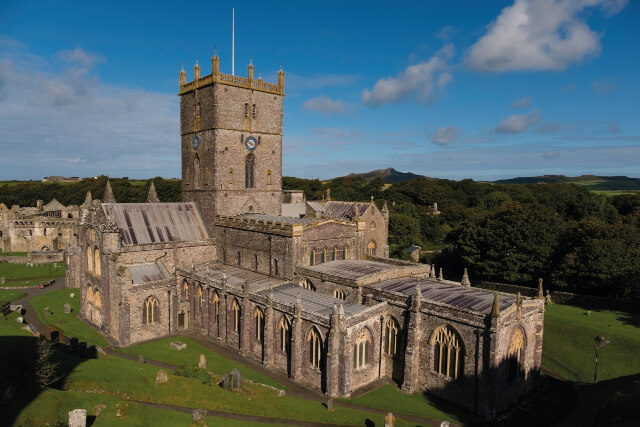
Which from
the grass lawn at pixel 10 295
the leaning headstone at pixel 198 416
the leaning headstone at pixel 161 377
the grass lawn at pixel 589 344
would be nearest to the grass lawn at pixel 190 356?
the leaning headstone at pixel 161 377

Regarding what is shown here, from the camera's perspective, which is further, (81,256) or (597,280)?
(597,280)

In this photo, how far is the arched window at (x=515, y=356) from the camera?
26.5 meters

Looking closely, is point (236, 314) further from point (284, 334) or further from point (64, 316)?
point (64, 316)

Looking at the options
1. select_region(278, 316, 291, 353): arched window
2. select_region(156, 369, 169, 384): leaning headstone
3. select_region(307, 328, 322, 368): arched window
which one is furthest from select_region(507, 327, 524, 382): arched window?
select_region(156, 369, 169, 384): leaning headstone

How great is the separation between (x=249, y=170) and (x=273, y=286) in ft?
54.4

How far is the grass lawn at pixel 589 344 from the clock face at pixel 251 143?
35.5 m

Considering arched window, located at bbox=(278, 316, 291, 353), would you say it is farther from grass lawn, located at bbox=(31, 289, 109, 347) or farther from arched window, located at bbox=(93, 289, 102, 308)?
arched window, located at bbox=(93, 289, 102, 308)

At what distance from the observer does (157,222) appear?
1660 inches

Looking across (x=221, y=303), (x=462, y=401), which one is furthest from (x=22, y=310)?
(x=462, y=401)

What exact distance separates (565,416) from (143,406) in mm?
25837

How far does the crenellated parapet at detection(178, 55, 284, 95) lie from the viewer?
140 ft

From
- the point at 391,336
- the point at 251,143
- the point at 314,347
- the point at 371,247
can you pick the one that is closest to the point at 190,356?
the point at 314,347

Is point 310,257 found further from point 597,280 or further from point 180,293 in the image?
point 597,280

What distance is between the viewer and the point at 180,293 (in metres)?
41.0
